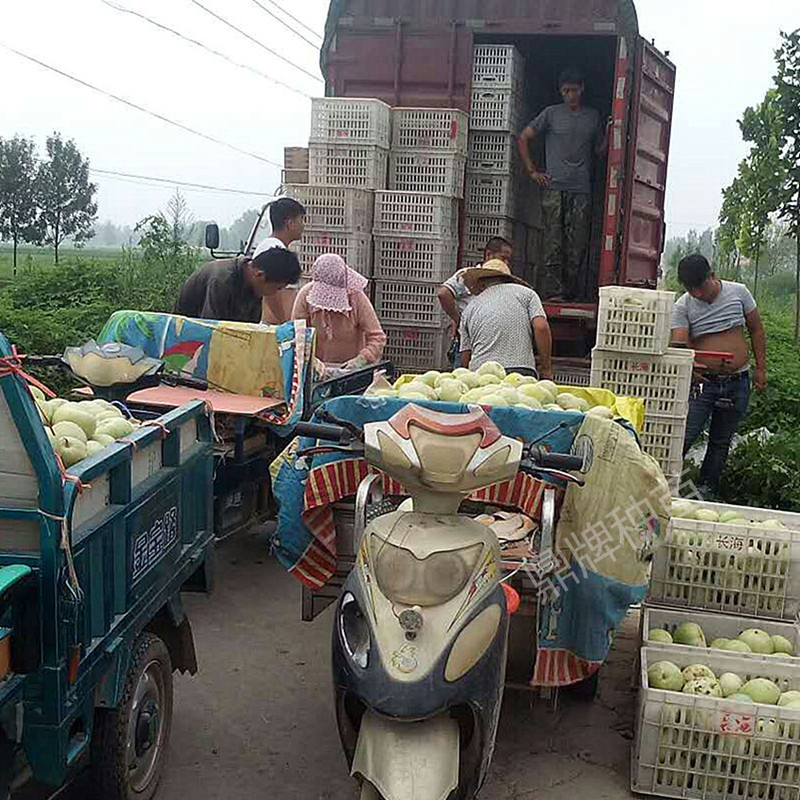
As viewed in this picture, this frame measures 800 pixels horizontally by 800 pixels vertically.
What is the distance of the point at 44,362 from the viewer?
15.7 feet

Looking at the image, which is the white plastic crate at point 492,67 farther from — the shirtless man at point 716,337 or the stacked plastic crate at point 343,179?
the shirtless man at point 716,337

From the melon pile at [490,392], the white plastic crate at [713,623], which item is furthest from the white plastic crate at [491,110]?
→ the white plastic crate at [713,623]

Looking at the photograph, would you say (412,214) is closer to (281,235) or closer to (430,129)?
(430,129)

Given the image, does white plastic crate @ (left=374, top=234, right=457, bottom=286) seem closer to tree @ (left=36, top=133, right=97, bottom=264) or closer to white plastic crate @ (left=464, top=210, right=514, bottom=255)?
white plastic crate @ (left=464, top=210, right=514, bottom=255)

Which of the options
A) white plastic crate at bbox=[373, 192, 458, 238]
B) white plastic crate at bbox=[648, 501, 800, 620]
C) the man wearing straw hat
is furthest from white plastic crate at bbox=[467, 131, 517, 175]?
white plastic crate at bbox=[648, 501, 800, 620]

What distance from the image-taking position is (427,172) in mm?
9188

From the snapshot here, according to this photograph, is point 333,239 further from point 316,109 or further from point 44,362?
point 44,362

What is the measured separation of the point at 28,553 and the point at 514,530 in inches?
85.5

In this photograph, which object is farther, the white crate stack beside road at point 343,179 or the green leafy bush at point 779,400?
the green leafy bush at point 779,400

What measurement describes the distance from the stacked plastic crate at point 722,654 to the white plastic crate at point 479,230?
4.86 metres

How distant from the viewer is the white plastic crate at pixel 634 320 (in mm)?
6150

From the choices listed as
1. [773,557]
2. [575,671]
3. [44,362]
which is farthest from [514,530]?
[44,362]

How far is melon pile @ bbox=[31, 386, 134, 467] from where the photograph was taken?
2963mm

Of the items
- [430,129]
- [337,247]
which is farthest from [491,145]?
[337,247]
